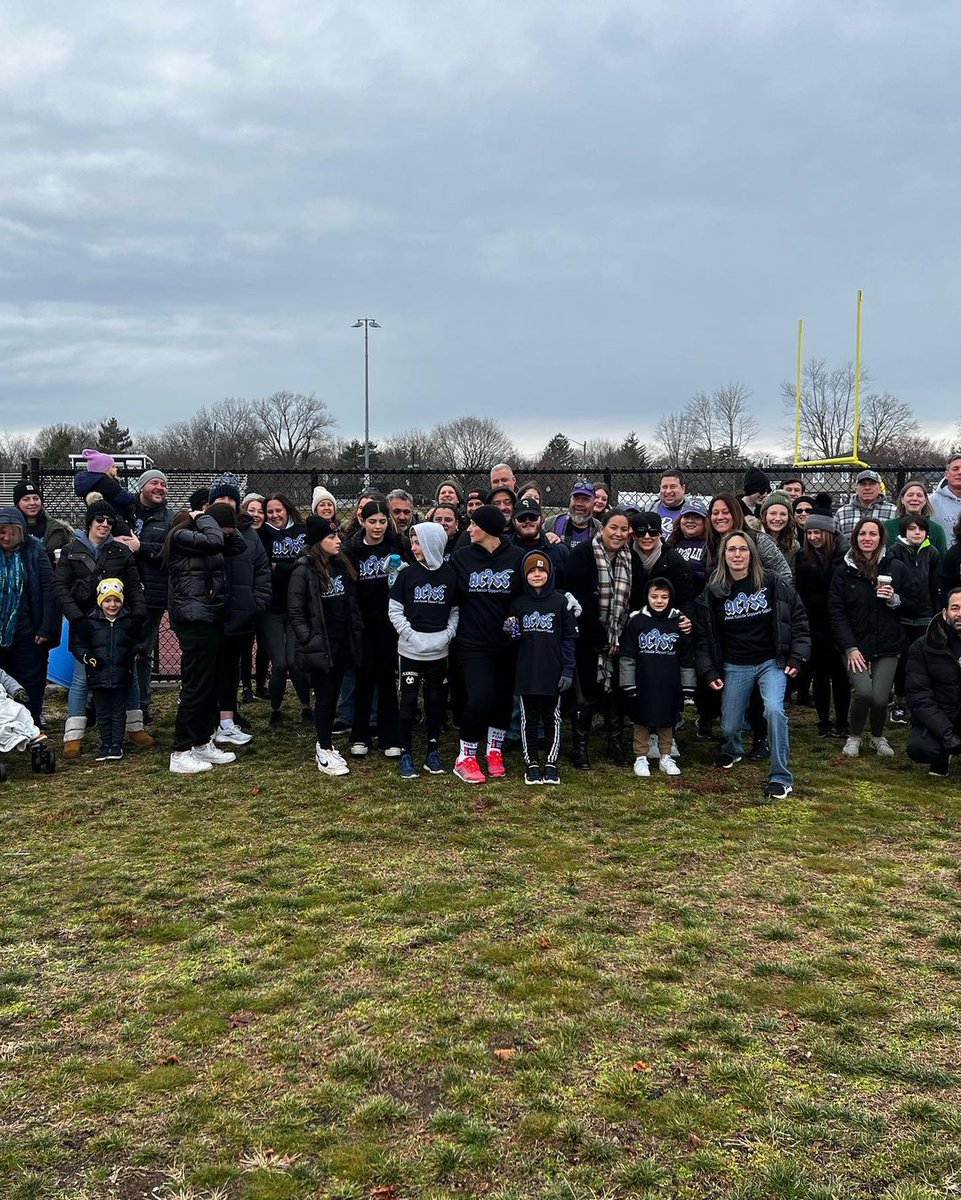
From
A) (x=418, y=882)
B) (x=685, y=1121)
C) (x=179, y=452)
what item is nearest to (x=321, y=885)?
(x=418, y=882)

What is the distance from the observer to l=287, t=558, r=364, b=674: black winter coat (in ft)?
21.1

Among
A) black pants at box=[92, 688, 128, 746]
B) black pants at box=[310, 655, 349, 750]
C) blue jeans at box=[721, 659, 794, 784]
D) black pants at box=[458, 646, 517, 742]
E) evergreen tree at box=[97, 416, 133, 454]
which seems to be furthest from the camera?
evergreen tree at box=[97, 416, 133, 454]

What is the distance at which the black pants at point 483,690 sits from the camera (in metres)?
6.40

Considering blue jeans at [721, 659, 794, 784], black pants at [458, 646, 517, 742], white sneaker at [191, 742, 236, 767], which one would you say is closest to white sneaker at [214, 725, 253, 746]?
white sneaker at [191, 742, 236, 767]

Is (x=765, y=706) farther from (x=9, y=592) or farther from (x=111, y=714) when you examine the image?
(x=9, y=592)

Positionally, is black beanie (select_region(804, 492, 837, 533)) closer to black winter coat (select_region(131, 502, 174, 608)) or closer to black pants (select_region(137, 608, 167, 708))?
black winter coat (select_region(131, 502, 174, 608))

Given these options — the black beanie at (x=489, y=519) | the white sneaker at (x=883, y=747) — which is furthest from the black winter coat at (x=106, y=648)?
the white sneaker at (x=883, y=747)

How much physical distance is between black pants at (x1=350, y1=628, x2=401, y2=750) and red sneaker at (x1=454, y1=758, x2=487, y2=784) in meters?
0.66

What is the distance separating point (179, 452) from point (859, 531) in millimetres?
47496

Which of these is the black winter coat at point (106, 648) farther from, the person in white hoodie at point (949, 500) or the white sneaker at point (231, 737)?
the person in white hoodie at point (949, 500)

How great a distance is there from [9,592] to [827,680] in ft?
22.9

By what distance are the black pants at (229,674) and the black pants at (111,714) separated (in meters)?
0.81

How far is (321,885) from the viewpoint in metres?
4.47

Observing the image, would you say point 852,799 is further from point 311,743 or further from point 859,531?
point 311,743
